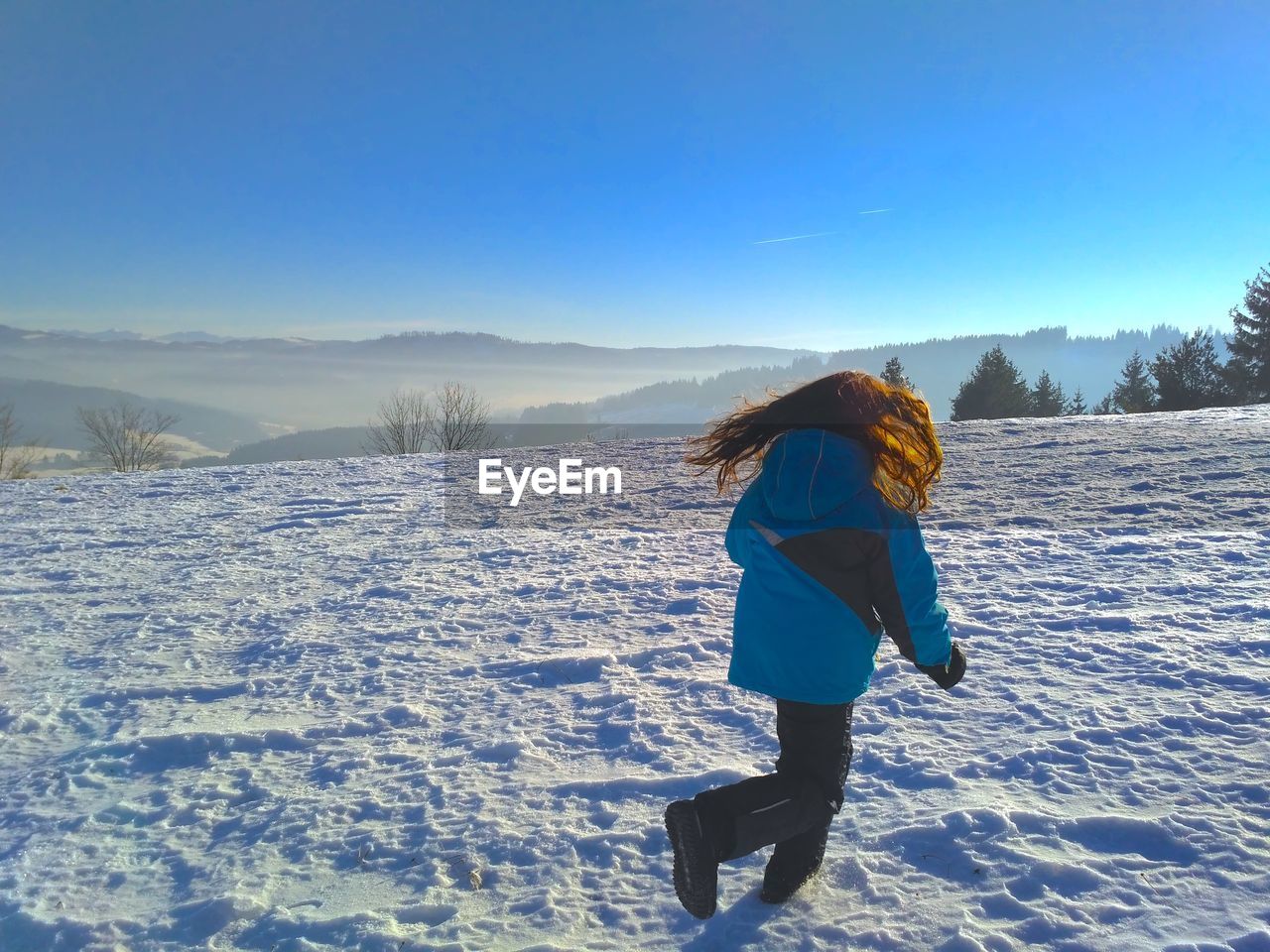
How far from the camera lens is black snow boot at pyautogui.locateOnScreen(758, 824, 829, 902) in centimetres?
225

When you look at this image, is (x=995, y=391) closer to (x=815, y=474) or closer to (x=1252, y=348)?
(x=1252, y=348)

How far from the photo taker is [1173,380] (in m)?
26.8

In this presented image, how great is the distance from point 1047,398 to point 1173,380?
6932 millimetres

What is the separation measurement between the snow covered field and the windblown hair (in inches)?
53.6

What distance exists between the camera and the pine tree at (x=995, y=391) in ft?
95.5

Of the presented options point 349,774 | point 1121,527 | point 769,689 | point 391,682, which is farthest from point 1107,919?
point 1121,527

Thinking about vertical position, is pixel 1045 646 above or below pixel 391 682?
above

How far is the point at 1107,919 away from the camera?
83.7 inches

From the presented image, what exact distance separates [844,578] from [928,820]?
127 centimetres

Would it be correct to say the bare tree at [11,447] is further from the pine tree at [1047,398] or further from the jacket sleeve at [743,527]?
the pine tree at [1047,398]

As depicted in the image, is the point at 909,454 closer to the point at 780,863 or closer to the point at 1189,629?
the point at 780,863

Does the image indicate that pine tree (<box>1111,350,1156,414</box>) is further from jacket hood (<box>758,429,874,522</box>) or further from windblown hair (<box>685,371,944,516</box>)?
jacket hood (<box>758,429,874,522</box>)

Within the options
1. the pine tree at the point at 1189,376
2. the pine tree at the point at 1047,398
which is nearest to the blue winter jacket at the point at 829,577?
the pine tree at the point at 1189,376

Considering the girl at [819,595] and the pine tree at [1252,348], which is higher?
the pine tree at [1252,348]
